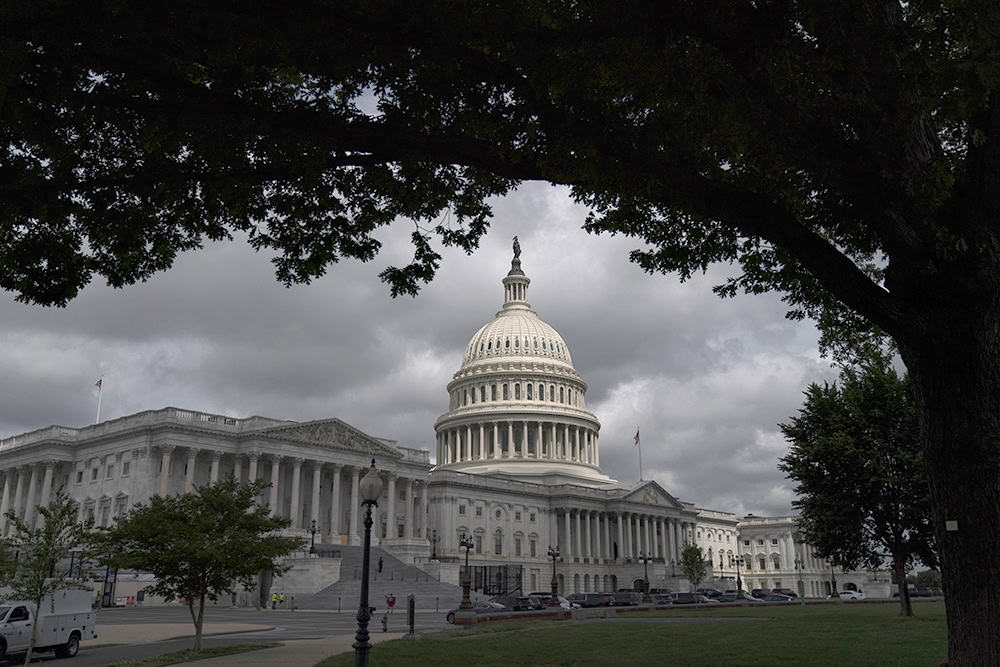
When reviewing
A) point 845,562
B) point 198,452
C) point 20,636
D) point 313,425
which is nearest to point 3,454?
point 198,452

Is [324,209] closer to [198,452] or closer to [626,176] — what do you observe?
[626,176]

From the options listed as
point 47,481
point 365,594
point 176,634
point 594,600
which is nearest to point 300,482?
point 47,481

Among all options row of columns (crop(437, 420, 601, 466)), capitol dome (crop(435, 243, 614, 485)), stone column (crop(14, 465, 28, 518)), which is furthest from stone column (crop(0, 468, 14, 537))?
row of columns (crop(437, 420, 601, 466))

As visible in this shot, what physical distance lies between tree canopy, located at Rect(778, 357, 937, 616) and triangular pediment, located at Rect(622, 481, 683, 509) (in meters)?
93.4

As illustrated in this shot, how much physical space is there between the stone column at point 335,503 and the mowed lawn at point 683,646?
57.7 meters

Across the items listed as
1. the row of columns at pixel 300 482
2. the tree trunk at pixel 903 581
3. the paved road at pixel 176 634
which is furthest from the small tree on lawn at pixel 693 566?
the tree trunk at pixel 903 581

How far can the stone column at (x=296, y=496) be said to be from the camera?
283ft

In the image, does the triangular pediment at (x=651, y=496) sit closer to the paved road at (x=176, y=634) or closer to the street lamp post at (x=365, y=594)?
the paved road at (x=176, y=634)

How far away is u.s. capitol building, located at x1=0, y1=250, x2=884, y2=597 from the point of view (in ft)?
281

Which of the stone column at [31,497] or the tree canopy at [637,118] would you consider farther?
the stone column at [31,497]

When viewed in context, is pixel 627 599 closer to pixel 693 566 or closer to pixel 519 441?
pixel 693 566

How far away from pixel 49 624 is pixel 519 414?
366 feet

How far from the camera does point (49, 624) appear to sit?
27.1 metres

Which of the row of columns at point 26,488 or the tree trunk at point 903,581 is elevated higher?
the row of columns at point 26,488
